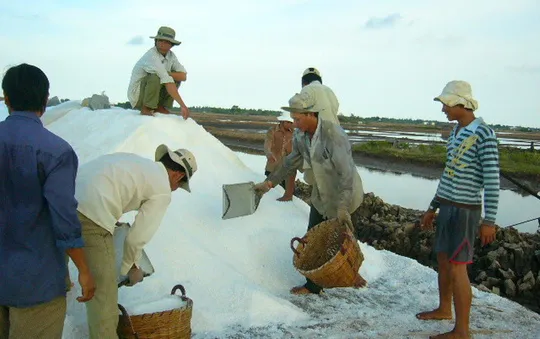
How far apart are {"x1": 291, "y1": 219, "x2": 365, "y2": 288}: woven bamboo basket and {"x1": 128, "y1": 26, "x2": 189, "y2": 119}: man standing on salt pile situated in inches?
88.1

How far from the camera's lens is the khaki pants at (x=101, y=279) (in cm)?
240

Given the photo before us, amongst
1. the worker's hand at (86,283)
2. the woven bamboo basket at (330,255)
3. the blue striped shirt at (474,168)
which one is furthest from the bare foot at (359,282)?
the worker's hand at (86,283)

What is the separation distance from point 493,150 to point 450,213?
1.50 ft

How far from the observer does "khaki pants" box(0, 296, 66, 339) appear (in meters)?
2.07

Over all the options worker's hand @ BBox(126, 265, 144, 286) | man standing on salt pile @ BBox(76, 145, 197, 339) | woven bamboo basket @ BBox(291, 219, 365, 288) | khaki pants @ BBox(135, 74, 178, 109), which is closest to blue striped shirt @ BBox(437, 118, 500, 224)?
woven bamboo basket @ BBox(291, 219, 365, 288)

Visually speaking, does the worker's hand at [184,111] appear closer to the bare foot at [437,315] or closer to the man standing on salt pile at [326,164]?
the man standing on salt pile at [326,164]

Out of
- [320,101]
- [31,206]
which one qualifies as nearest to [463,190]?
[320,101]

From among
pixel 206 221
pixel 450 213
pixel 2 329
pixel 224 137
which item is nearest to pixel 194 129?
pixel 206 221

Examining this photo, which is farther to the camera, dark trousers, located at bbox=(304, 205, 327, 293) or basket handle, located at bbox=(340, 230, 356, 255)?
dark trousers, located at bbox=(304, 205, 327, 293)

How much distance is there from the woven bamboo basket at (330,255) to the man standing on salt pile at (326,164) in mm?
121

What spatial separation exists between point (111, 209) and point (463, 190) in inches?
80.0

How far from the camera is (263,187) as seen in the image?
4438 mm

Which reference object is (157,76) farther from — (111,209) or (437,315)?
(437,315)

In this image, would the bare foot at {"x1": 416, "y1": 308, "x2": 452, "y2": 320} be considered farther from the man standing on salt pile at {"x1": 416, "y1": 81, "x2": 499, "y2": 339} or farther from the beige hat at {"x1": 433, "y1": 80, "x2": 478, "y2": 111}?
the beige hat at {"x1": 433, "y1": 80, "x2": 478, "y2": 111}
